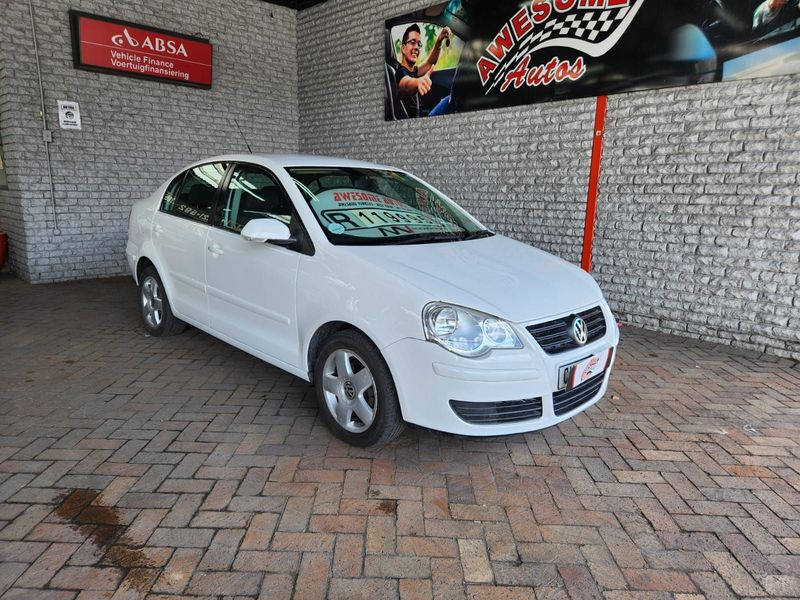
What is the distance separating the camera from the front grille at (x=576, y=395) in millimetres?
2604

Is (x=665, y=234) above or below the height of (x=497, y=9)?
below

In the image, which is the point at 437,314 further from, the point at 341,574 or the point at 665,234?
the point at 665,234

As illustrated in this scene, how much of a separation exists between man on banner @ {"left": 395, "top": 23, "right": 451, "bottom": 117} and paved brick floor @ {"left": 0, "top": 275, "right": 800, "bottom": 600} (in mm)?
4882

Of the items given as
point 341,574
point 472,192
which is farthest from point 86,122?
point 341,574

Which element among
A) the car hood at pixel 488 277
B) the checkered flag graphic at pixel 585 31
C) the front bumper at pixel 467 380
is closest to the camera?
the front bumper at pixel 467 380

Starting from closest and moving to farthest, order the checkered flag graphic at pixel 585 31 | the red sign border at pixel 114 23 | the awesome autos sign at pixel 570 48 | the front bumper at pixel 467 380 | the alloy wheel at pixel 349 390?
the front bumper at pixel 467 380 < the alloy wheel at pixel 349 390 < the awesome autos sign at pixel 570 48 < the checkered flag graphic at pixel 585 31 < the red sign border at pixel 114 23

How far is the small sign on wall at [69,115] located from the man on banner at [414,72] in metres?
4.38

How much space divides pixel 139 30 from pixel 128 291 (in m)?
3.73

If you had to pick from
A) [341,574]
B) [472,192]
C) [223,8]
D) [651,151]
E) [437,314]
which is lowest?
[341,574]

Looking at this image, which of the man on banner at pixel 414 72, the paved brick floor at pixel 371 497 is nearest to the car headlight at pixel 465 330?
the paved brick floor at pixel 371 497

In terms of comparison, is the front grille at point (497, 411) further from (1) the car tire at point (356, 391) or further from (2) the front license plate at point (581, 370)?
(1) the car tire at point (356, 391)

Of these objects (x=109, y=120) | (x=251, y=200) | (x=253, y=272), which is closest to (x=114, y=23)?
(x=109, y=120)

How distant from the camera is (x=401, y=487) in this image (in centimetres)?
260

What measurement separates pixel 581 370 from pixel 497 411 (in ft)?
1.70
